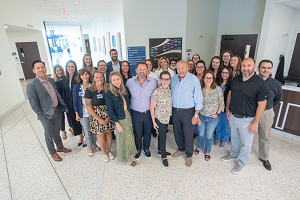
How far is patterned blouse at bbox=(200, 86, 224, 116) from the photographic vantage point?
243cm

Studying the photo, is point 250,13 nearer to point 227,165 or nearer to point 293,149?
point 293,149

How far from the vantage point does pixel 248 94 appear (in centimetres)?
207

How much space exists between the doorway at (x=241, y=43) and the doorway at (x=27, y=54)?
10.7m

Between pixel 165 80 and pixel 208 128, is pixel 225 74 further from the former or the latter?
pixel 165 80

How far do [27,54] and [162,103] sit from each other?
431 inches

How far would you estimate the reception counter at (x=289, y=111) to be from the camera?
3.09 metres

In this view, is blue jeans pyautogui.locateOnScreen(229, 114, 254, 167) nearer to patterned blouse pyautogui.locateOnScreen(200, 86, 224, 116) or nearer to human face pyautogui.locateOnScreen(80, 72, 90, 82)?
patterned blouse pyautogui.locateOnScreen(200, 86, 224, 116)

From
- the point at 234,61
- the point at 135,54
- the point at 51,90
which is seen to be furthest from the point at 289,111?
the point at 51,90

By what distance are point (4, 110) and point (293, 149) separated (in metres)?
7.35

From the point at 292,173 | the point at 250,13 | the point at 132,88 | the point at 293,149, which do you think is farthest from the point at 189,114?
the point at 250,13

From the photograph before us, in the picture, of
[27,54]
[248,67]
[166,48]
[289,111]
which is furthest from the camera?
[27,54]

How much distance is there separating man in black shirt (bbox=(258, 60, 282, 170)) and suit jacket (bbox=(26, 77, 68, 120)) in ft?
10.9

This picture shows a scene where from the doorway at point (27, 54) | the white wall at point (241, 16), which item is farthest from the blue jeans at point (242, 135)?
the doorway at point (27, 54)

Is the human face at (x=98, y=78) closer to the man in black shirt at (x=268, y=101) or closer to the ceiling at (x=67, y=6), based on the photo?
the man in black shirt at (x=268, y=101)
